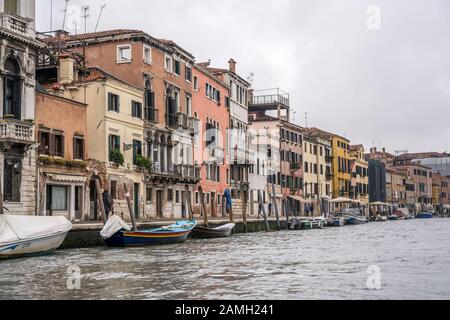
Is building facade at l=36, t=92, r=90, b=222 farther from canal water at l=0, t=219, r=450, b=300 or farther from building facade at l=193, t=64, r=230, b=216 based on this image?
building facade at l=193, t=64, r=230, b=216

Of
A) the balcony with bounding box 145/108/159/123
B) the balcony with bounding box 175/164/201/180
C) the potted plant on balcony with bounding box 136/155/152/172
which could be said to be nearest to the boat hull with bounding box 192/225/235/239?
the potted plant on balcony with bounding box 136/155/152/172

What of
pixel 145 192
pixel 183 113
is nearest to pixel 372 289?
pixel 145 192

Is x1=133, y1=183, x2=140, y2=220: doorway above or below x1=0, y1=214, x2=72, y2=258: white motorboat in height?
above

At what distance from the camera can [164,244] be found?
86.7 feet

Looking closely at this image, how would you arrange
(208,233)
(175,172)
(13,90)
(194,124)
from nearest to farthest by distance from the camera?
(13,90) → (208,233) → (175,172) → (194,124)

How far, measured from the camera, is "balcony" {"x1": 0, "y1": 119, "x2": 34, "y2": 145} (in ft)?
78.6

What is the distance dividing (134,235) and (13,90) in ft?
23.3

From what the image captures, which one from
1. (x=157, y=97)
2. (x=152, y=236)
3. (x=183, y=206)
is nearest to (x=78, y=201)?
(x=152, y=236)

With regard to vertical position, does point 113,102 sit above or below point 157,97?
below

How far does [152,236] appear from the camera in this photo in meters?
25.3

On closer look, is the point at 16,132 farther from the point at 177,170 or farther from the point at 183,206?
the point at 183,206

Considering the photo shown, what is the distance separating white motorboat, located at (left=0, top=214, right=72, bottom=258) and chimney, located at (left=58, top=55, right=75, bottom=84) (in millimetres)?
11469
